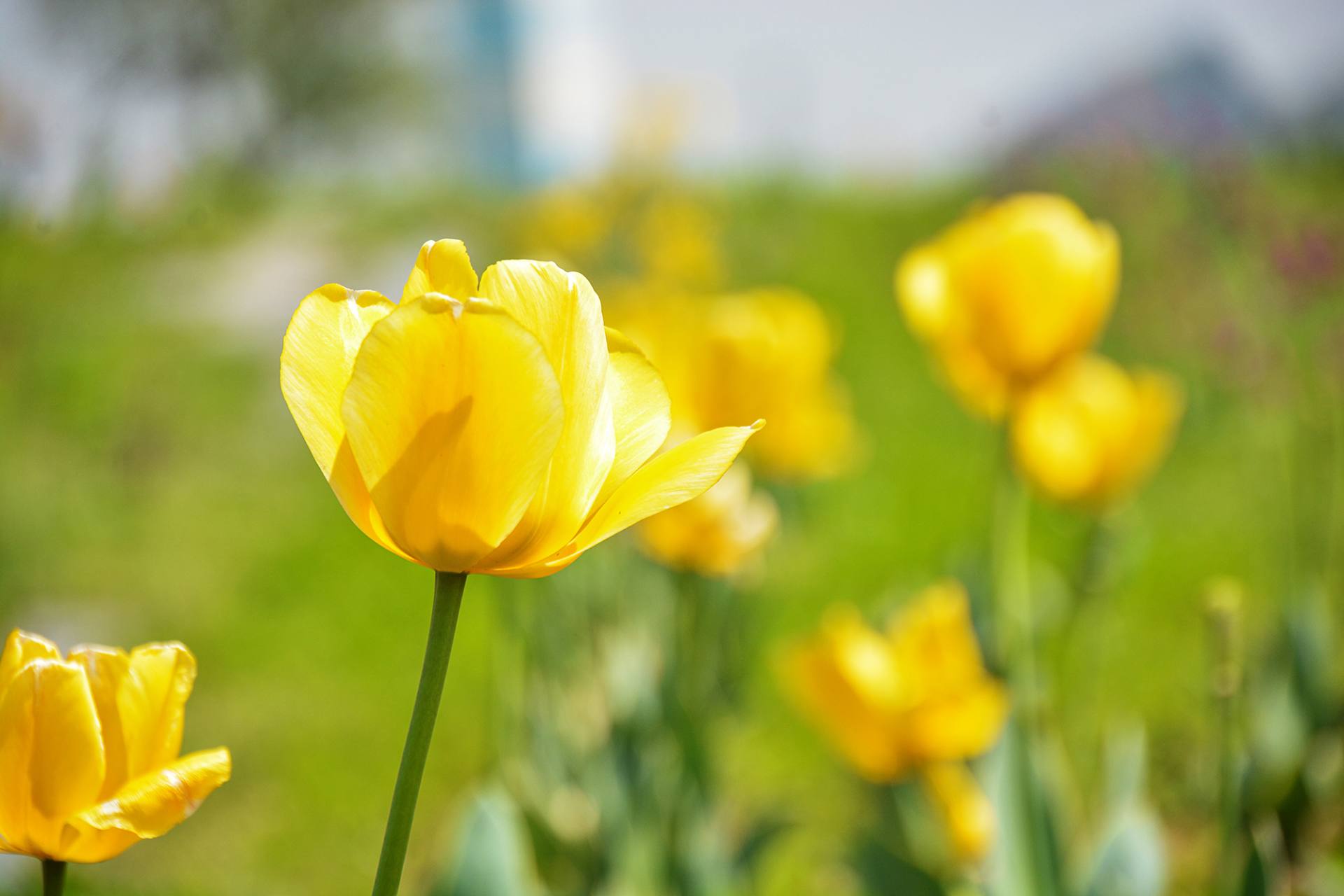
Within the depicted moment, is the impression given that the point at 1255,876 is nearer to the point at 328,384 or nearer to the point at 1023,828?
the point at 1023,828

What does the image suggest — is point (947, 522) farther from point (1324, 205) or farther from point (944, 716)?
point (944, 716)

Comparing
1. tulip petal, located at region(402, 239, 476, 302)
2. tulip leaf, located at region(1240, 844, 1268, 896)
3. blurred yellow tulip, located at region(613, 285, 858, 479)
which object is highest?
tulip petal, located at region(402, 239, 476, 302)

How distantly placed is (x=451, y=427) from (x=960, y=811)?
0.78 m

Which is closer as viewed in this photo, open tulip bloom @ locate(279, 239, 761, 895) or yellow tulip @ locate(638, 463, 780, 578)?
open tulip bloom @ locate(279, 239, 761, 895)

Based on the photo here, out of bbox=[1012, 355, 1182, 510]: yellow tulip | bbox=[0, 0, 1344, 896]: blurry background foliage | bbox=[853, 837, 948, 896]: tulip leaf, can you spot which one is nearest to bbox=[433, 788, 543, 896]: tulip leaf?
bbox=[0, 0, 1344, 896]: blurry background foliage

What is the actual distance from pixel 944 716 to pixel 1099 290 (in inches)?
13.7

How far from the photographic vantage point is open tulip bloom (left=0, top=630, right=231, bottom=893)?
0.31 metres

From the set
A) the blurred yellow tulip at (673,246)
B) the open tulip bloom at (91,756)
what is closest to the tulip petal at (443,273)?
the open tulip bloom at (91,756)

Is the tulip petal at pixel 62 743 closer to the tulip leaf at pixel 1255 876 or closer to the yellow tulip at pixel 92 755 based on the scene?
the yellow tulip at pixel 92 755

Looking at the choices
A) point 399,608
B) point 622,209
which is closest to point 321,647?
point 399,608

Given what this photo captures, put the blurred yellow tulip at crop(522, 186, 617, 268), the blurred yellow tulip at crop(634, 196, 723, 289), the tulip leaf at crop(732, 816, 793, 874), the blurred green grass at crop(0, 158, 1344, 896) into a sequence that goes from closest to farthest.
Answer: the tulip leaf at crop(732, 816, 793, 874)
the blurred green grass at crop(0, 158, 1344, 896)
the blurred yellow tulip at crop(522, 186, 617, 268)
the blurred yellow tulip at crop(634, 196, 723, 289)

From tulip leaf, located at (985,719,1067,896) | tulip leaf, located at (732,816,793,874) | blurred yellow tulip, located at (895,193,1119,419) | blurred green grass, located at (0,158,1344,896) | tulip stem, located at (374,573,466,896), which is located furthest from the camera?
blurred green grass, located at (0,158,1344,896)

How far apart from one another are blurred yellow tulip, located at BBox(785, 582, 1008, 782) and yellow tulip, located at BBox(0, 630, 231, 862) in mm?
627

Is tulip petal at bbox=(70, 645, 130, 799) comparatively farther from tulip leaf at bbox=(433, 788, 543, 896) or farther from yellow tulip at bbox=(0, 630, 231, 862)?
tulip leaf at bbox=(433, 788, 543, 896)
